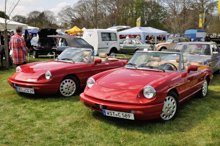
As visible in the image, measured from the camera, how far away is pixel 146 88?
3.67 meters

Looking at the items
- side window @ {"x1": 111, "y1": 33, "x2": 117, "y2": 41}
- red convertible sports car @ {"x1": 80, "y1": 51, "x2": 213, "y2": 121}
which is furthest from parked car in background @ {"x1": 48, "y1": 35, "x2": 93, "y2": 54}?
red convertible sports car @ {"x1": 80, "y1": 51, "x2": 213, "y2": 121}

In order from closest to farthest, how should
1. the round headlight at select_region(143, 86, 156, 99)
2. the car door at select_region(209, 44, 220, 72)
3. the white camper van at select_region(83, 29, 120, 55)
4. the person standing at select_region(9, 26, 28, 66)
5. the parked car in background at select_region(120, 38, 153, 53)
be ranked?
the round headlight at select_region(143, 86, 156, 99)
the person standing at select_region(9, 26, 28, 66)
the car door at select_region(209, 44, 220, 72)
the white camper van at select_region(83, 29, 120, 55)
the parked car in background at select_region(120, 38, 153, 53)

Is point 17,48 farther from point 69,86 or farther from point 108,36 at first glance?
point 108,36

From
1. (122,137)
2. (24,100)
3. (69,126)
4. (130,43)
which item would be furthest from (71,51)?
(130,43)

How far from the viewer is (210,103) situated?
528 cm

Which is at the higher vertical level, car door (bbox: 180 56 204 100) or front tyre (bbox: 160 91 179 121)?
car door (bbox: 180 56 204 100)

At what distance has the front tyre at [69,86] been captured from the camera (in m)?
5.60

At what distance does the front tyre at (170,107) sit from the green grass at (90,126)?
0.15 meters

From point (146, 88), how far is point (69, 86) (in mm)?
2670

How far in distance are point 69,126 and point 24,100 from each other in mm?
2080

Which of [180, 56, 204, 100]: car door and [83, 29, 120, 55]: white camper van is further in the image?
[83, 29, 120, 55]: white camper van

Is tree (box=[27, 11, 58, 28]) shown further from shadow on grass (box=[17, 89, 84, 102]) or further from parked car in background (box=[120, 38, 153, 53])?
shadow on grass (box=[17, 89, 84, 102])

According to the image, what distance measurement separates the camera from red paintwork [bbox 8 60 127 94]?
5.24 metres

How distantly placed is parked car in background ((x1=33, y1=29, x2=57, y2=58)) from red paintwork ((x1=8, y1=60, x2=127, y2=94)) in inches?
361
